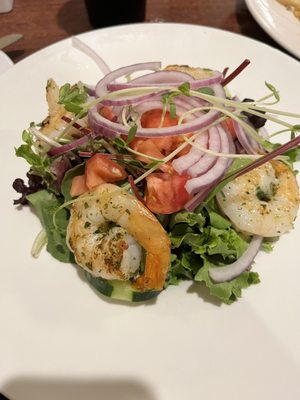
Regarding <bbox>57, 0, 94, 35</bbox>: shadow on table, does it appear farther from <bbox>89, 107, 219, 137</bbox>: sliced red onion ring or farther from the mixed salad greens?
<bbox>89, 107, 219, 137</bbox>: sliced red onion ring

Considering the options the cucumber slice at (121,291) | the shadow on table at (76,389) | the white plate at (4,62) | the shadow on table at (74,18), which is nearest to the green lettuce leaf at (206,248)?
the cucumber slice at (121,291)

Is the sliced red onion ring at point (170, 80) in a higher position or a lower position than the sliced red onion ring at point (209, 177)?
higher

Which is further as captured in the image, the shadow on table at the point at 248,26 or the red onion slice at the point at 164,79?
the shadow on table at the point at 248,26

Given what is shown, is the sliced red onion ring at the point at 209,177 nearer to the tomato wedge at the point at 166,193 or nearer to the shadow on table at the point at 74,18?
the tomato wedge at the point at 166,193

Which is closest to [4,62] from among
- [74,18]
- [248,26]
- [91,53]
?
[91,53]

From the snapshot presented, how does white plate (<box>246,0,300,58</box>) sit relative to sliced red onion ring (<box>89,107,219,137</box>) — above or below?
below

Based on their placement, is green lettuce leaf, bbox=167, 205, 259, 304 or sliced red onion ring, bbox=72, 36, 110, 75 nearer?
green lettuce leaf, bbox=167, 205, 259, 304

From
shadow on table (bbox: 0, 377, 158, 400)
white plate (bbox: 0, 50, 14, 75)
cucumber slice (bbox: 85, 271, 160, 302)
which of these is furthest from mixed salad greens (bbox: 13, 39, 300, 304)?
white plate (bbox: 0, 50, 14, 75)
